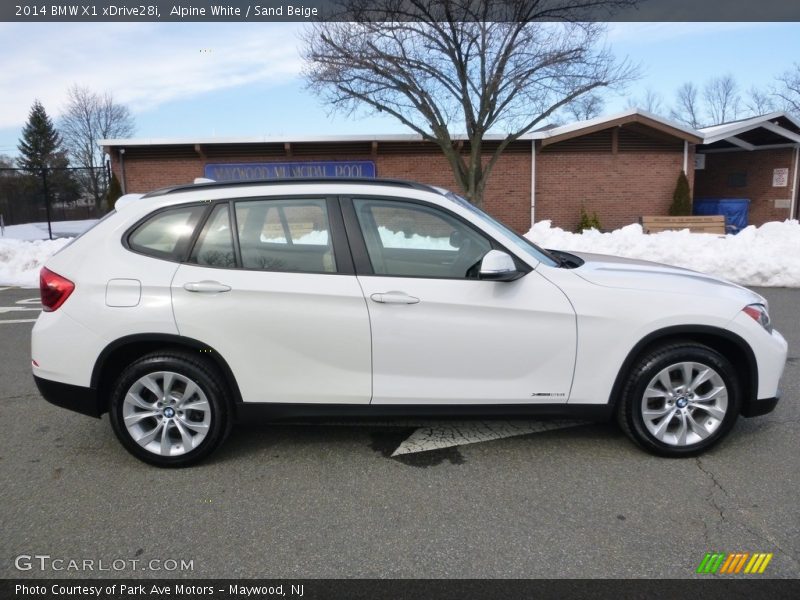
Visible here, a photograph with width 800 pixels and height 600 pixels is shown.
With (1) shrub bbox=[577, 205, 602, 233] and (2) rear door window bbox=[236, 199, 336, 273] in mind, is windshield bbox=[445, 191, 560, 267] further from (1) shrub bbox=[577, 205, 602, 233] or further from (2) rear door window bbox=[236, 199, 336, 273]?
(1) shrub bbox=[577, 205, 602, 233]

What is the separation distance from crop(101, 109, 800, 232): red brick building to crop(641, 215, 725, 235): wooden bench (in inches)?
76.7

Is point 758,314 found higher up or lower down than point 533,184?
lower down

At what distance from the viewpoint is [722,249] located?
11.8 m

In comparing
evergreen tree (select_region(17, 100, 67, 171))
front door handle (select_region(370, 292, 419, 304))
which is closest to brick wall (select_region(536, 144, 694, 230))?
front door handle (select_region(370, 292, 419, 304))

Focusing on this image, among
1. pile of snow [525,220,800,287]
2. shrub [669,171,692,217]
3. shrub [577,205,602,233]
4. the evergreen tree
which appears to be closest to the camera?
pile of snow [525,220,800,287]

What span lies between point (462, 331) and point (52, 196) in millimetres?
25428

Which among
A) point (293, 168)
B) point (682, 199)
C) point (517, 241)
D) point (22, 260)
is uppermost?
point (293, 168)

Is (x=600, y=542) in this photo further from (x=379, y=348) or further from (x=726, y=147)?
(x=726, y=147)

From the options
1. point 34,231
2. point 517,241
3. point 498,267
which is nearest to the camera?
point 498,267

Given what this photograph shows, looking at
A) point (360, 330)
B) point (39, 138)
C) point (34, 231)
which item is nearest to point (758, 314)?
point (360, 330)

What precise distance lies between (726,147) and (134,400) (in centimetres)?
2520

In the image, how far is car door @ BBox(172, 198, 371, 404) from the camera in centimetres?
343

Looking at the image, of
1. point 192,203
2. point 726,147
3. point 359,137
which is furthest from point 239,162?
point 726,147
